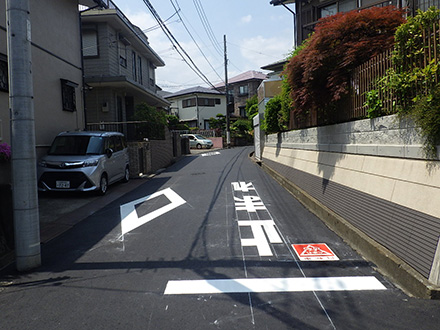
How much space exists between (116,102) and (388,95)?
14.3m

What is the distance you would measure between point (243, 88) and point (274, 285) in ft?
147

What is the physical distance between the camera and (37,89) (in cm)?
995

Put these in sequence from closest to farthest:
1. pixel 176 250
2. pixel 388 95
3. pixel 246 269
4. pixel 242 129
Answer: pixel 246 269
pixel 388 95
pixel 176 250
pixel 242 129

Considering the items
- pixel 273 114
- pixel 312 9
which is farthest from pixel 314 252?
pixel 312 9

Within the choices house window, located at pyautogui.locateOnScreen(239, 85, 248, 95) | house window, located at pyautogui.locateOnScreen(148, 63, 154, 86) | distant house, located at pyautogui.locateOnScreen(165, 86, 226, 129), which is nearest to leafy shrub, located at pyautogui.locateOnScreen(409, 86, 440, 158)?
house window, located at pyautogui.locateOnScreen(148, 63, 154, 86)

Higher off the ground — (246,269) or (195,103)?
(195,103)

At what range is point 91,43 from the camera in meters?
16.1

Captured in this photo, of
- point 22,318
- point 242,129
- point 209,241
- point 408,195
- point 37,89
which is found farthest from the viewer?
point 242,129

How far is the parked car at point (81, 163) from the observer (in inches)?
353

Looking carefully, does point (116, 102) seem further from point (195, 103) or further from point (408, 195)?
point (195, 103)

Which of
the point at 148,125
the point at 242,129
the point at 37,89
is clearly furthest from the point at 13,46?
the point at 242,129

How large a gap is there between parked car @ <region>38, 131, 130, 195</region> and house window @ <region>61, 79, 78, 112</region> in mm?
1989

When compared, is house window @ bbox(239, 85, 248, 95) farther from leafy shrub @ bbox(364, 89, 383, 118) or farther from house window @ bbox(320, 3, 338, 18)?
leafy shrub @ bbox(364, 89, 383, 118)

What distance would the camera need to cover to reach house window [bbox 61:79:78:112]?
1154 centimetres
